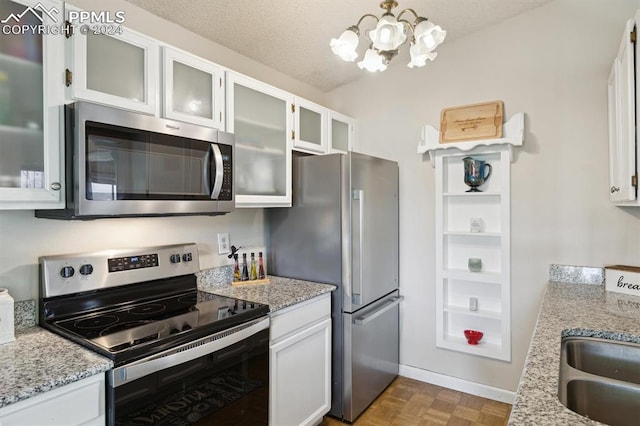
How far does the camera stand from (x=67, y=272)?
5.07 feet

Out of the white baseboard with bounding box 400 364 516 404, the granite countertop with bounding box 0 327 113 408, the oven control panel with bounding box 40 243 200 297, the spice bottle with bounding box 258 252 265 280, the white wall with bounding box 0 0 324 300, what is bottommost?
the white baseboard with bounding box 400 364 516 404

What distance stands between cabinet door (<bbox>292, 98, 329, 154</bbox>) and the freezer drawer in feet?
3.79

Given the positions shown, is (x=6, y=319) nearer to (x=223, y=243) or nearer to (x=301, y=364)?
(x=223, y=243)

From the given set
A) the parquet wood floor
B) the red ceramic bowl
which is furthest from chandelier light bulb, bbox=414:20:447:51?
the parquet wood floor

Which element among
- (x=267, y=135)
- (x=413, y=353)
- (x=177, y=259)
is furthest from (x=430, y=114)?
(x=177, y=259)

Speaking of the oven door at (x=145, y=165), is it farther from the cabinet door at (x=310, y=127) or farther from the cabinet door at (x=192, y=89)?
the cabinet door at (x=310, y=127)

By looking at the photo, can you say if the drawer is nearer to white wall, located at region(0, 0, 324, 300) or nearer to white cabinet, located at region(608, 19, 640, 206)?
white wall, located at region(0, 0, 324, 300)

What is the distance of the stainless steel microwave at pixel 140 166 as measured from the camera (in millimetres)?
1344

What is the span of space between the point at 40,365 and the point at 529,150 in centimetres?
280

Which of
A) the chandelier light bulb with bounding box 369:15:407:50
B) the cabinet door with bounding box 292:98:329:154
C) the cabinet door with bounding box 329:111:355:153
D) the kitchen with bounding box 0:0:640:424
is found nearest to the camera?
the chandelier light bulb with bounding box 369:15:407:50

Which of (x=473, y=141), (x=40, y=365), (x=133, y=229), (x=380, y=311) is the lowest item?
(x=380, y=311)

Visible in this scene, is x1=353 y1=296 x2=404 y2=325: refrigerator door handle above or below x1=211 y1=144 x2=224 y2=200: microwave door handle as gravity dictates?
below

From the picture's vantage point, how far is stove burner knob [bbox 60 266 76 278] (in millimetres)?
1530
